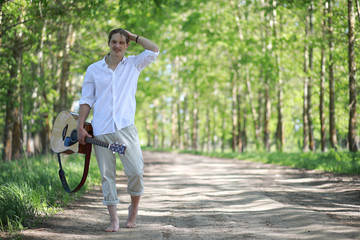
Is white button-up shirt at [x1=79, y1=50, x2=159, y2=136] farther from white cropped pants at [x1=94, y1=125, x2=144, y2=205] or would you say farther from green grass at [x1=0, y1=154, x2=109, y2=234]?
green grass at [x1=0, y1=154, x2=109, y2=234]

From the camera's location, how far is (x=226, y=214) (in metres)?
5.87

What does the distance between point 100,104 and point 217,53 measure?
31117mm

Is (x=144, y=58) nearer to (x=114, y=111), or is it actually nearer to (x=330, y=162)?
(x=114, y=111)

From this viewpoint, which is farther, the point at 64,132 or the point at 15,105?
the point at 15,105

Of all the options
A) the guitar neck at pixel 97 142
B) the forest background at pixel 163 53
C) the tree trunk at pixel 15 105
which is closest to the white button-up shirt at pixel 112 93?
the guitar neck at pixel 97 142

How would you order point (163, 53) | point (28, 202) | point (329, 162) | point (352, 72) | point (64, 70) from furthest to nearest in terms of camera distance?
point (163, 53), point (64, 70), point (352, 72), point (329, 162), point (28, 202)

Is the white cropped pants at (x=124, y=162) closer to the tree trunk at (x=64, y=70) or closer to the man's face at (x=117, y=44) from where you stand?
the man's face at (x=117, y=44)

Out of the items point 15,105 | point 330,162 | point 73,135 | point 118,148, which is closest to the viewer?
point 118,148

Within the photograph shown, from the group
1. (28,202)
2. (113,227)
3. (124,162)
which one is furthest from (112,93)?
(28,202)

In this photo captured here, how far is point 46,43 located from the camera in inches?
654

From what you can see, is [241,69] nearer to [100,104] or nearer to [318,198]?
[318,198]

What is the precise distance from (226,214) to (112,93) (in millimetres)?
2459

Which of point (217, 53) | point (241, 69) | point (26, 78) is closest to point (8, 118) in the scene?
point (26, 78)

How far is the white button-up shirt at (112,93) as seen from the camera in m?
4.83
